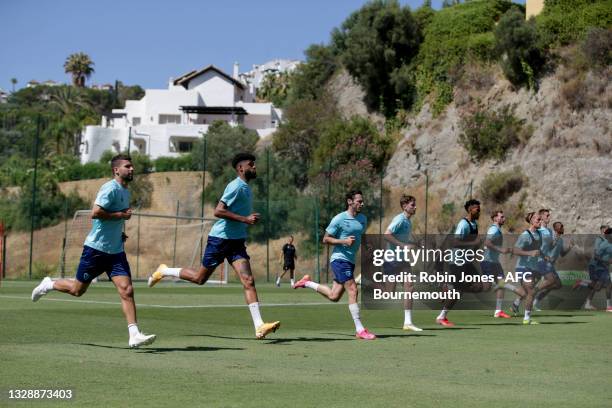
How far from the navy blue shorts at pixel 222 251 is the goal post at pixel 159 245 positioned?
2943 centimetres

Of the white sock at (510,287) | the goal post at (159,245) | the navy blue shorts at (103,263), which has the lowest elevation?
the goal post at (159,245)

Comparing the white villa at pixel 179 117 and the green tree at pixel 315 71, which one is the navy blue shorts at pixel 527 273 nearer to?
the green tree at pixel 315 71

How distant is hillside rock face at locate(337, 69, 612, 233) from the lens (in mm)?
54375

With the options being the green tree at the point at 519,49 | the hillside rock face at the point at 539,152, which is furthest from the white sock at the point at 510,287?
the green tree at the point at 519,49

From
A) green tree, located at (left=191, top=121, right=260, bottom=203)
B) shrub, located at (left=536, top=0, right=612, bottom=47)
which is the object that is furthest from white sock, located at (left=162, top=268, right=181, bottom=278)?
shrub, located at (left=536, top=0, right=612, bottom=47)

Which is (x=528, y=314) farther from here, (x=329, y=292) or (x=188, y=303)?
(x=188, y=303)

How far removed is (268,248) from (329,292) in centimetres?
3398

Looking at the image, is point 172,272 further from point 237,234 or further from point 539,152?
point 539,152

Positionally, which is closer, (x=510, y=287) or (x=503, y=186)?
(x=510, y=287)

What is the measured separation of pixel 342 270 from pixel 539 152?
44140 millimetres

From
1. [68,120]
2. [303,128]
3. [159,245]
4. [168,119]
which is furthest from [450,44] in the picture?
[68,120]

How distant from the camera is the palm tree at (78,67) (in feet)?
540

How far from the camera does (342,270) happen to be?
50.9 ft

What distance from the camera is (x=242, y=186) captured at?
46.3 feet
